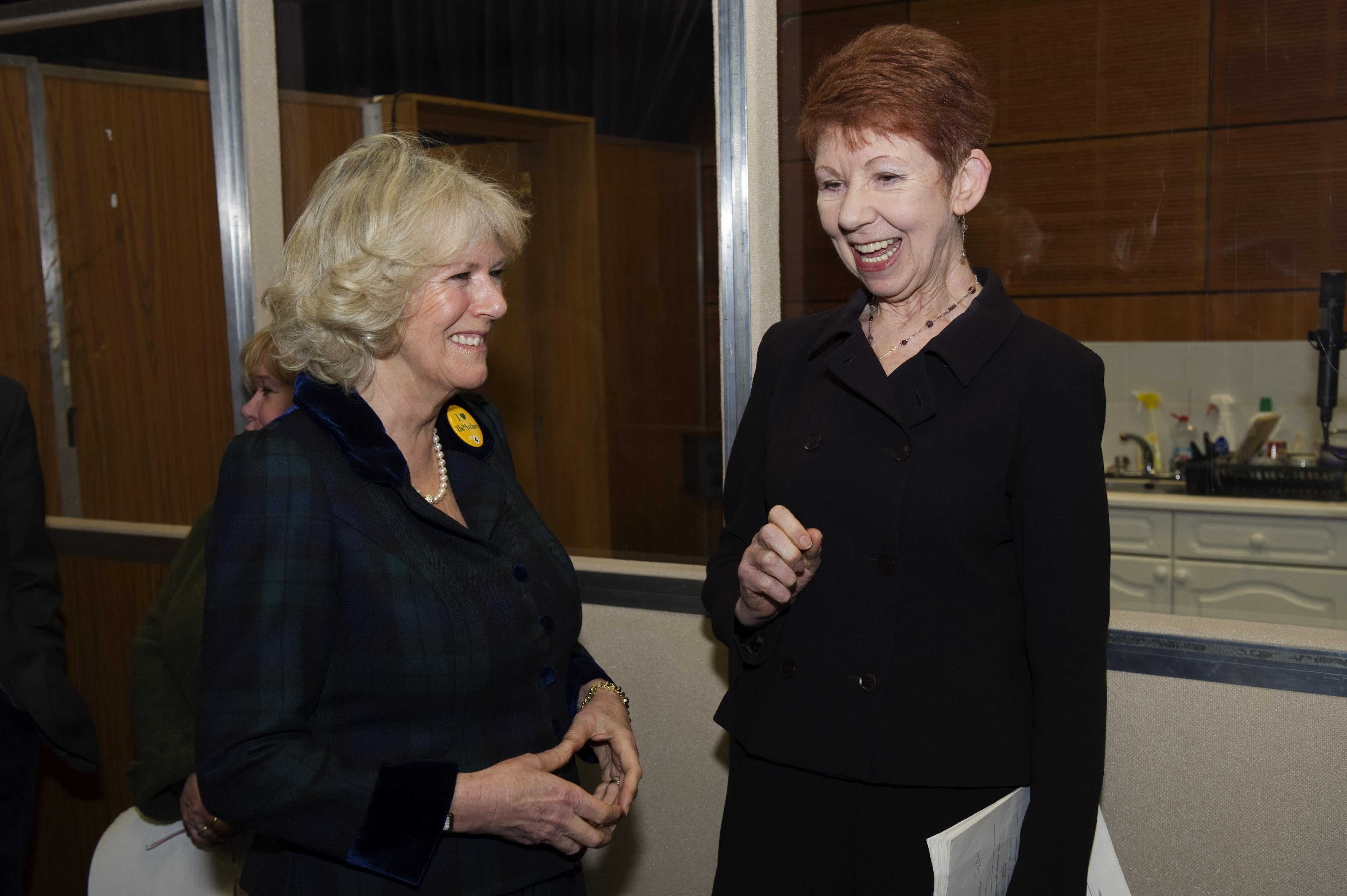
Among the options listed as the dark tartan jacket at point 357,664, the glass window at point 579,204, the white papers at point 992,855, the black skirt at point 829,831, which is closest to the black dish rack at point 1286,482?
the glass window at point 579,204

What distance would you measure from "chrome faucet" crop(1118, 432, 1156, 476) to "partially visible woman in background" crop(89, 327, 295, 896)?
2.84 metres

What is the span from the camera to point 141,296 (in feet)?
9.67

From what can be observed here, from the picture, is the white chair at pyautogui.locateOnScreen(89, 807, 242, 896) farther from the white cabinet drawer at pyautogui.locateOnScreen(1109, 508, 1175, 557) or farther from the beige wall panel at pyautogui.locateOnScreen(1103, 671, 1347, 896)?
the white cabinet drawer at pyautogui.locateOnScreen(1109, 508, 1175, 557)

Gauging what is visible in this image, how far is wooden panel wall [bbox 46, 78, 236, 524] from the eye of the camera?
2855 mm

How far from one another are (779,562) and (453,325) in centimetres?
53

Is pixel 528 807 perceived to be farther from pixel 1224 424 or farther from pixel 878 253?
pixel 1224 424

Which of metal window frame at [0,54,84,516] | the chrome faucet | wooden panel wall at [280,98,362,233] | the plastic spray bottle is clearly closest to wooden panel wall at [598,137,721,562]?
wooden panel wall at [280,98,362,233]

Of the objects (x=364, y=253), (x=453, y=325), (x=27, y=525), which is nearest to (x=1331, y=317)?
(x=453, y=325)

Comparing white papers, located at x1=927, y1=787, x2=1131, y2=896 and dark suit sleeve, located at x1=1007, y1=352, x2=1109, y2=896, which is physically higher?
dark suit sleeve, located at x1=1007, y1=352, x2=1109, y2=896

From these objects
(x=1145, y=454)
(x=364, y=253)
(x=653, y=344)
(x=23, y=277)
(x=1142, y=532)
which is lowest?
(x=1142, y=532)

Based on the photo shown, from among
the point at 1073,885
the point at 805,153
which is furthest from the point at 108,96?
the point at 1073,885

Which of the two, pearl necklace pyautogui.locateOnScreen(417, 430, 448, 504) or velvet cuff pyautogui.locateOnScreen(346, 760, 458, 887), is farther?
pearl necklace pyautogui.locateOnScreen(417, 430, 448, 504)

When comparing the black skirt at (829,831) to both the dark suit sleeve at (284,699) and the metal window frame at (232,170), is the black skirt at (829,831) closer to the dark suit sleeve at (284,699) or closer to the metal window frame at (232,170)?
the dark suit sleeve at (284,699)

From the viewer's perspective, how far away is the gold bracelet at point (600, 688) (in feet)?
4.99
